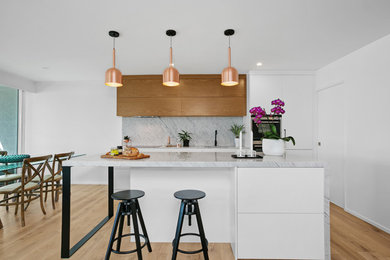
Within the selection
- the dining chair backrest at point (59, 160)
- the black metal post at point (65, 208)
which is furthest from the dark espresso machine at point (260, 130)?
the dining chair backrest at point (59, 160)

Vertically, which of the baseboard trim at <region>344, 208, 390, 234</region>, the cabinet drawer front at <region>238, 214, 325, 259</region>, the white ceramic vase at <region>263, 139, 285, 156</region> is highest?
the white ceramic vase at <region>263, 139, 285, 156</region>

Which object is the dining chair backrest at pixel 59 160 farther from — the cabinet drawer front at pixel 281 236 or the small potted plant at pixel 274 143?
the small potted plant at pixel 274 143

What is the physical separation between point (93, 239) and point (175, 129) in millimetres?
2793

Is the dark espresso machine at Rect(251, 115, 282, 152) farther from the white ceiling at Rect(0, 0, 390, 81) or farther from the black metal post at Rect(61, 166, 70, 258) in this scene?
the black metal post at Rect(61, 166, 70, 258)

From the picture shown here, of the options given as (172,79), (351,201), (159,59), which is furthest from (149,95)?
(351,201)

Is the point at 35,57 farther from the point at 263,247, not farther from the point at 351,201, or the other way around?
the point at 351,201

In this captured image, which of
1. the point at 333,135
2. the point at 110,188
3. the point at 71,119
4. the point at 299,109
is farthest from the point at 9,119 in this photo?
the point at 333,135

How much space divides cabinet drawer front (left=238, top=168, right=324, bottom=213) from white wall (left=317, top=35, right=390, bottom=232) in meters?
1.55

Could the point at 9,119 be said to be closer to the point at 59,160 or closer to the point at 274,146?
the point at 59,160

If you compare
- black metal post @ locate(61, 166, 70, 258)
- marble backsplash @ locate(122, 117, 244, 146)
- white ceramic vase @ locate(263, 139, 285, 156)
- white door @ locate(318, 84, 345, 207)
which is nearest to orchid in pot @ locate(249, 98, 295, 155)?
white ceramic vase @ locate(263, 139, 285, 156)

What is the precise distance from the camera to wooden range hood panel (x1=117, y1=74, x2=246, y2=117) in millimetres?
4277

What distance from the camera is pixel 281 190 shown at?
1.81m

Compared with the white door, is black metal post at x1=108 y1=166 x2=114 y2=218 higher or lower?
lower

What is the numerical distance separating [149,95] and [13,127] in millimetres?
3280
